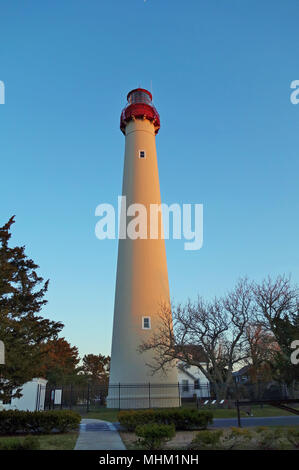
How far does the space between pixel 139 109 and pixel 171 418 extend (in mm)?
23589

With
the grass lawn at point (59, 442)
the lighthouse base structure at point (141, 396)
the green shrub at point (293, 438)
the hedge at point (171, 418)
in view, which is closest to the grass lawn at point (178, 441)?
the green shrub at point (293, 438)

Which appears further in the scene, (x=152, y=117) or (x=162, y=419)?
(x=152, y=117)

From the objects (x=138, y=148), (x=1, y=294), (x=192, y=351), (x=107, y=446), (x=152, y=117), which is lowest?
(x=107, y=446)

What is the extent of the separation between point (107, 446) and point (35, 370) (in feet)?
20.6

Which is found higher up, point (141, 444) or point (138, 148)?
point (138, 148)

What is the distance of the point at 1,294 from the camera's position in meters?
16.1

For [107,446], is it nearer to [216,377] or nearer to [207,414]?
[207,414]

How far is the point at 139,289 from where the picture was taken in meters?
25.3

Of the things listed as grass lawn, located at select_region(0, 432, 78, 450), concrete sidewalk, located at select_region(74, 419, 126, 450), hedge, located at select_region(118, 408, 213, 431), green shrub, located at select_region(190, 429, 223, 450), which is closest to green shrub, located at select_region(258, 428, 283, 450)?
green shrub, located at select_region(190, 429, 223, 450)

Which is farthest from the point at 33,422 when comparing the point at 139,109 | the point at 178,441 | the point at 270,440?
the point at 139,109

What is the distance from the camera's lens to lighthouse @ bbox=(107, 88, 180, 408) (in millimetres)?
23688

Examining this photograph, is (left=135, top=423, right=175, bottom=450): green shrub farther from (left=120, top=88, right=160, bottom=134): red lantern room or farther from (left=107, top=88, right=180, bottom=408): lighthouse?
(left=120, top=88, right=160, bottom=134): red lantern room
